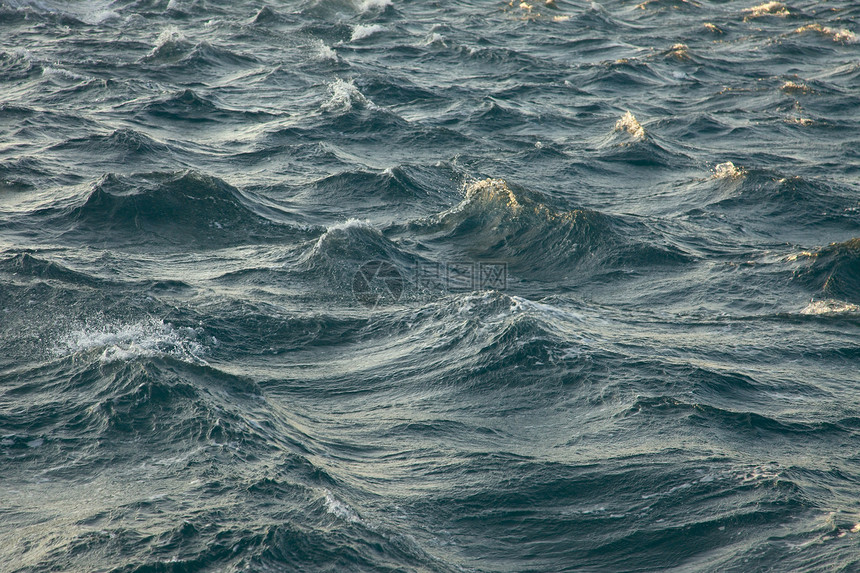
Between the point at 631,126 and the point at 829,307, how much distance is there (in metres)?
8.98

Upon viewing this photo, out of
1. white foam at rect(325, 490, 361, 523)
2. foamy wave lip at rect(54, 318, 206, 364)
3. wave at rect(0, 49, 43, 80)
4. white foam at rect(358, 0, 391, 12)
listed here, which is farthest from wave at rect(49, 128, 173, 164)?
white foam at rect(358, 0, 391, 12)

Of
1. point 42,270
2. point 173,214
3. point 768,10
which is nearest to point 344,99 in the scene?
point 173,214

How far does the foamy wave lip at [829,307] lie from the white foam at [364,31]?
65.5 feet

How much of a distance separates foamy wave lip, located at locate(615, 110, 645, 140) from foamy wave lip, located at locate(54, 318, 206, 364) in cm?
1215

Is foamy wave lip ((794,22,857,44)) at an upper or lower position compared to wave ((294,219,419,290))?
upper

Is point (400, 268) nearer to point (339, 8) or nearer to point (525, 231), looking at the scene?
point (525, 231)

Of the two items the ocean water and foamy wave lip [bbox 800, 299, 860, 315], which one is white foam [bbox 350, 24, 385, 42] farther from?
foamy wave lip [bbox 800, 299, 860, 315]

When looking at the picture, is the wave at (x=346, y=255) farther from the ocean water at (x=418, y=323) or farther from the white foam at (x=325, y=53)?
the white foam at (x=325, y=53)

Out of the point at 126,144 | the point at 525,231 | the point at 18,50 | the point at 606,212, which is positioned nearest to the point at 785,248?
the point at 606,212

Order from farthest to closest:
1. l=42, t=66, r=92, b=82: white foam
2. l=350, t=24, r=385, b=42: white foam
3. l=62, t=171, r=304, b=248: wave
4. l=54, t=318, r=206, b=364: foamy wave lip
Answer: l=350, t=24, r=385, b=42: white foam, l=42, t=66, r=92, b=82: white foam, l=62, t=171, r=304, b=248: wave, l=54, t=318, r=206, b=364: foamy wave lip

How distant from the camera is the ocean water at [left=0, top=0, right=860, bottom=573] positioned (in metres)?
6.27

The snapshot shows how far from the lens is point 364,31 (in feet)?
90.0

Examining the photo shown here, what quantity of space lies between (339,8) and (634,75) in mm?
12907

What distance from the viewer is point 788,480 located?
22.0 ft
